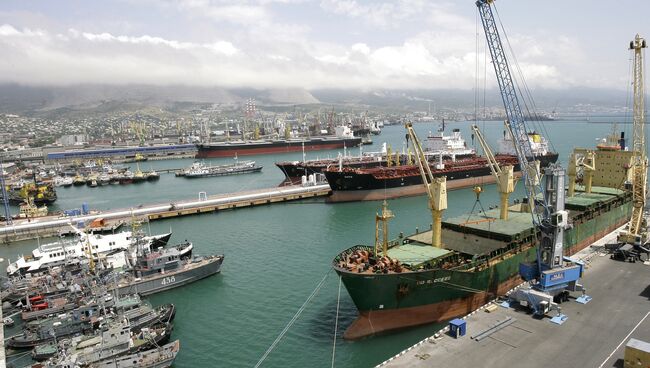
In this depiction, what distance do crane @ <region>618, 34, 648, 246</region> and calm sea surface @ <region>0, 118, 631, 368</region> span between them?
14968 millimetres

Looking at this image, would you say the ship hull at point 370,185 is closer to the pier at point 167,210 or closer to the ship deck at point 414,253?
the pier at point 167,210

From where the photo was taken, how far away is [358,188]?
5238cm

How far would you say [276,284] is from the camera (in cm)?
2717

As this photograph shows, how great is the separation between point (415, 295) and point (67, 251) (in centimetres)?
2666

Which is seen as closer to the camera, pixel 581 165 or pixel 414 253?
pixel 414 253

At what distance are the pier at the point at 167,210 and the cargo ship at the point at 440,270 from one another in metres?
29.0

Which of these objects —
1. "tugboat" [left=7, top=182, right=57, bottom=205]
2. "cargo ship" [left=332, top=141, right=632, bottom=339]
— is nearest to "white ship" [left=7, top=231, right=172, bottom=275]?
"cargo ship" [left=332, top=141, right=632, bottom=339]

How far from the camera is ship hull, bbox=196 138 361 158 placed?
384ft

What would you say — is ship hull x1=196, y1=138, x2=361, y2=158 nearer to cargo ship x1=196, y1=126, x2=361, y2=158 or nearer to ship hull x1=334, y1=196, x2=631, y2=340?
cargo ship x1=196, y1=126, x2=361, y2=158

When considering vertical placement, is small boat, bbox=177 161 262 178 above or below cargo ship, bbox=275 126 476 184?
below

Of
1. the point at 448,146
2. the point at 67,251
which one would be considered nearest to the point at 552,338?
the point at 67,251

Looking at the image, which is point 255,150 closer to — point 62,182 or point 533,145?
point 62,182

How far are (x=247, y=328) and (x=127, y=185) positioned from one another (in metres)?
65.2

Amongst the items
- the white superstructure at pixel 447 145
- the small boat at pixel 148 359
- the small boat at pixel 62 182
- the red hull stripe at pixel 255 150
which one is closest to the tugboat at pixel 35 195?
the small boat at pixel 62 182
